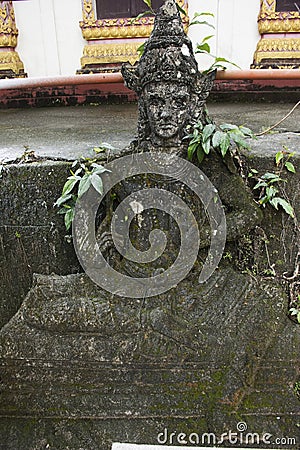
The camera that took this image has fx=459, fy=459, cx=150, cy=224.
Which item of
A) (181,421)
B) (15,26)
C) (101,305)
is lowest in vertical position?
(181,421)

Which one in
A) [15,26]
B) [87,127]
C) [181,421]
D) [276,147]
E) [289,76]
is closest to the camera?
[181,421]

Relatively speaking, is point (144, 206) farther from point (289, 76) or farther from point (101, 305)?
point (289, 76)

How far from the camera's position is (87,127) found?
332 centimetres

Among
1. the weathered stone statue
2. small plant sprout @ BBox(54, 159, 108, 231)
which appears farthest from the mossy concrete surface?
small plant sprout @ BBox(54, 159, 108, 231)

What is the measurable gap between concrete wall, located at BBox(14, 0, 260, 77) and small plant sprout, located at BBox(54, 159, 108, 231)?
3613mm

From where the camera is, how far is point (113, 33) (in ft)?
16.9

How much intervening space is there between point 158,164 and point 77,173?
0.38 meters

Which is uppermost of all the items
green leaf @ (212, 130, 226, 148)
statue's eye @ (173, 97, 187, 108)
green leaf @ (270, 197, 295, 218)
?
statue's eye @ (173, 97, 187, 108)

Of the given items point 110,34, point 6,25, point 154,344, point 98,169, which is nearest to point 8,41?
point 6,25

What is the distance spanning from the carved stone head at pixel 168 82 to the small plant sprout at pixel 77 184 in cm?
29

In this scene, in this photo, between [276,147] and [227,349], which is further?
[276,147]

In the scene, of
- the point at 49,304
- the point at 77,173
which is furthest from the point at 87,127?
the point at 49,304

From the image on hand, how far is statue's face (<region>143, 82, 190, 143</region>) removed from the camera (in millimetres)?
1899

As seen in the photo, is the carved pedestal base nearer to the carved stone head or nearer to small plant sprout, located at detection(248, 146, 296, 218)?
the carved stone head
